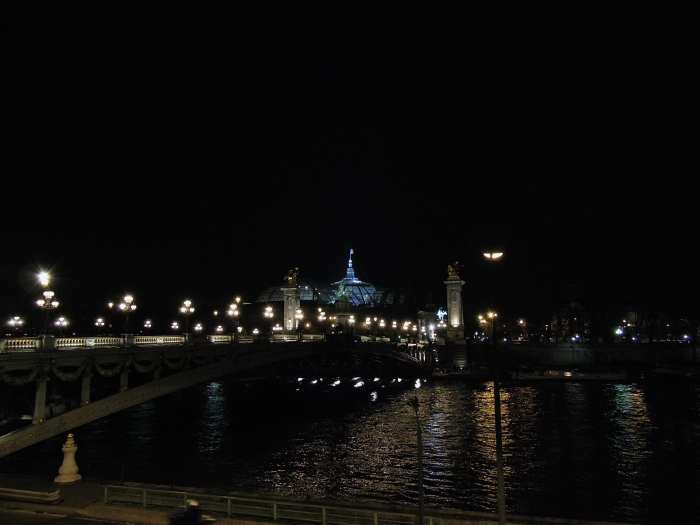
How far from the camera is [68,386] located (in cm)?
4497

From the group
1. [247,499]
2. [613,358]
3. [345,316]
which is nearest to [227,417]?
[247,499]

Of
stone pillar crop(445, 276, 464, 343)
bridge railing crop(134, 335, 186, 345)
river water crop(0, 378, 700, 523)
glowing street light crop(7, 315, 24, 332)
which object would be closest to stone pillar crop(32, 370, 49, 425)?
river water crop(0, 378, 700, 523)

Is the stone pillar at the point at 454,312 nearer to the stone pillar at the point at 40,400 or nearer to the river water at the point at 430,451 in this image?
the river water at the point at 430,451

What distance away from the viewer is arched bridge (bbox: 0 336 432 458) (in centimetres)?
2762

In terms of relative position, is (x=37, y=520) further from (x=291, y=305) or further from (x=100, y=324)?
(x=100, y=324)

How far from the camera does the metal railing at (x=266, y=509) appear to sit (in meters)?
19.7

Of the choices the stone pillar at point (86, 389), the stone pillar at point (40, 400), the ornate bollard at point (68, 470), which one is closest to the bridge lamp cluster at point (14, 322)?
the stone pillar at point (86, 389)

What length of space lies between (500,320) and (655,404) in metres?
115

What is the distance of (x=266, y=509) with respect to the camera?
66.6 ft

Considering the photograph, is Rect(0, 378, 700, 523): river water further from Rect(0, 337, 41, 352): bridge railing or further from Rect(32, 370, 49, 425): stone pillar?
Rect(0, 337, 41, 352): bridge railing

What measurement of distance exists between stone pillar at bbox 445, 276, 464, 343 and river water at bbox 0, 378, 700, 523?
61426 mm

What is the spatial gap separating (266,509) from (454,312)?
125 metres

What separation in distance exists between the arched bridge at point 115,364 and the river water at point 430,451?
462 cm

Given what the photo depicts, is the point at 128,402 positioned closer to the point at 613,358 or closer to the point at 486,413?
the point at 486,413
